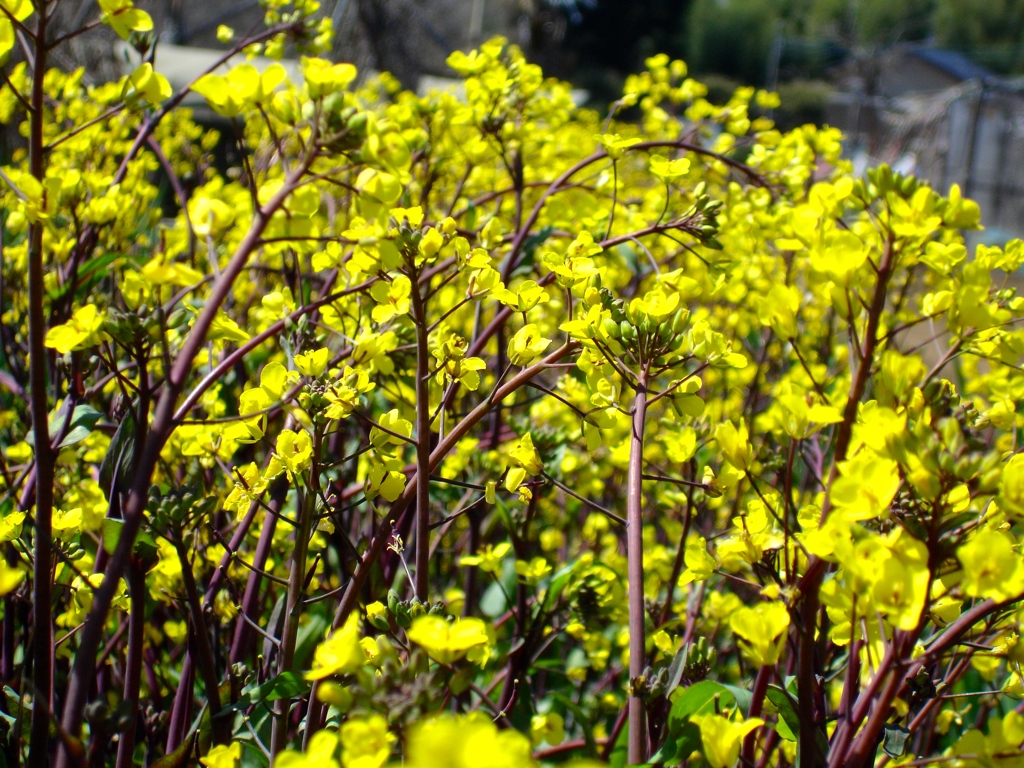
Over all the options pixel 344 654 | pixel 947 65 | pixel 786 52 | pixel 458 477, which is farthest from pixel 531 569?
pixel 786 52

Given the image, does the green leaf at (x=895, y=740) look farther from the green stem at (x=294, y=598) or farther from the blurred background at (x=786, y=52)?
the blurred background at (x=786, y=52)

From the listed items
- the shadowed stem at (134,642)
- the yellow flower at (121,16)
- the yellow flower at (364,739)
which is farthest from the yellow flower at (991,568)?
the yellow flower at (121,16)

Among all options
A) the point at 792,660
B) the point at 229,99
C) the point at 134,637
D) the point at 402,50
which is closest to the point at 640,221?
the point at 792,660

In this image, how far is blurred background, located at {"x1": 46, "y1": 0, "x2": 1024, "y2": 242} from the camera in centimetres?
904

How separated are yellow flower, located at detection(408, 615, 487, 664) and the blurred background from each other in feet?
5.36

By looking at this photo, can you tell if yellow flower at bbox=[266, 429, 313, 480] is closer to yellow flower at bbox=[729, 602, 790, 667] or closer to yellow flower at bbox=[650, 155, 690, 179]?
yellow flower at bbox=[729, 602, 790, 667]

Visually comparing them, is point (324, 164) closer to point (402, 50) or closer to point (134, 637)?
point (134, 637)

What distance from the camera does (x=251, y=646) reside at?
5.00 ft

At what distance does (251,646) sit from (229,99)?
1117 millimetres

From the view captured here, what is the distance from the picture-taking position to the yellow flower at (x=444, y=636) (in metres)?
0.67

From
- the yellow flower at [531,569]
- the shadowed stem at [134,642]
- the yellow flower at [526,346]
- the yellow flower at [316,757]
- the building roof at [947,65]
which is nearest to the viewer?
the yellow flower at [316,757]

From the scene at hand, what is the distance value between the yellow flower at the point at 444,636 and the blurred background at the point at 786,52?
5.36 feet

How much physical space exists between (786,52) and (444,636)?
153 feet

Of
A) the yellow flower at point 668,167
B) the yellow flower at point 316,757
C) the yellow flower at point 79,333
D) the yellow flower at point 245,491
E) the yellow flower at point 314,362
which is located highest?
the yellow flower at point 668,167
